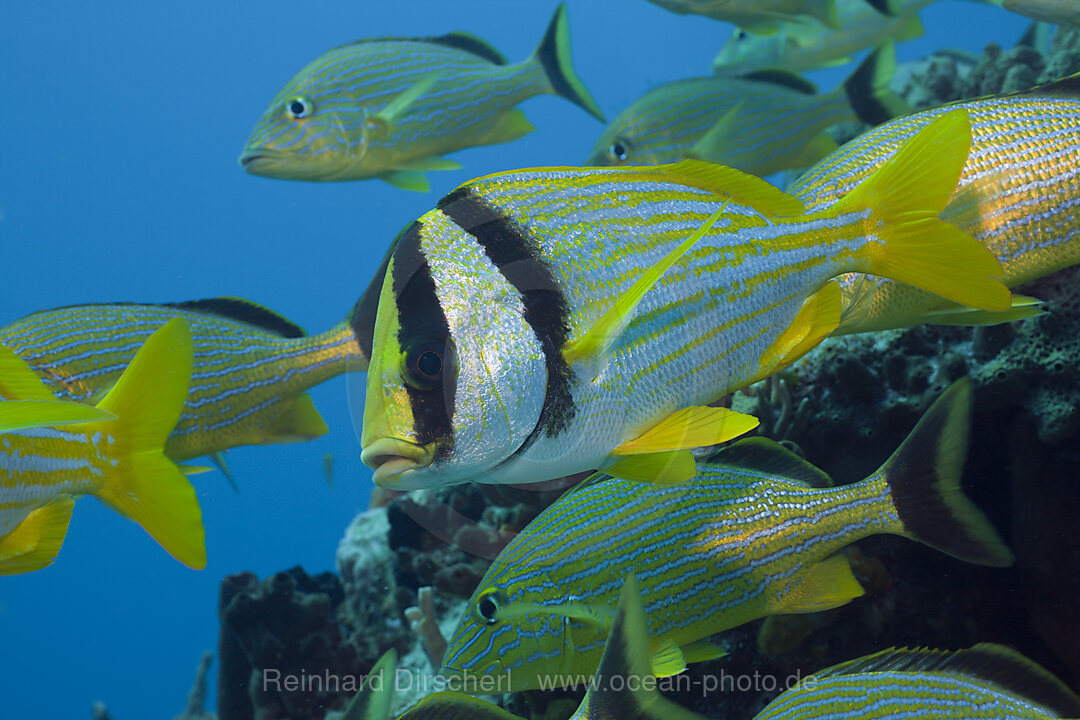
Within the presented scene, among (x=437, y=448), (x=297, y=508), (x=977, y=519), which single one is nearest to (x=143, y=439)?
(x=437, y=448)

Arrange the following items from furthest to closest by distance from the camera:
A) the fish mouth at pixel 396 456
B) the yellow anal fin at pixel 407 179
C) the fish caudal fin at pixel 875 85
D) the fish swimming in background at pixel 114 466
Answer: the yellow anal fin at pixel 407 179, the fish caudal fin at pixel 875 85, the fish swimming in background at pixel 114 466, the fish mouth at pixel 396 456

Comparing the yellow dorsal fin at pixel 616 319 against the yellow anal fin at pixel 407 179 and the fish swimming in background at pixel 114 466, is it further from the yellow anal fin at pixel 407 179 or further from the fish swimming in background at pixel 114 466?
the yellow anal fin at pixel 407 179

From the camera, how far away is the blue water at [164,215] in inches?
1694

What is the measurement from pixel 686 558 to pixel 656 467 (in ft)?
2.51

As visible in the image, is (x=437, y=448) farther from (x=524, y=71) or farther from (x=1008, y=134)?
(x=524, y=71)

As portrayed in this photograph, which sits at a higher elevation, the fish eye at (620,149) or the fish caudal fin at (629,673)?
the fish eye at (620,149)

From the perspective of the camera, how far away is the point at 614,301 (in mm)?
1214

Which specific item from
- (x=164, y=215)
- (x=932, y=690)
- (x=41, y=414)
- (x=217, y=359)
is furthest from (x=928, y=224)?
(x=164, y=215)

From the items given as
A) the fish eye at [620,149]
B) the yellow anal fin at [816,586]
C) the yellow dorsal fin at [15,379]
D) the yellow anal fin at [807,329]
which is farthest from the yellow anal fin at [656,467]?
the fish eye at [620,149]

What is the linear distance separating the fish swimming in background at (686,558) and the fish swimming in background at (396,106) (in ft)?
8.50

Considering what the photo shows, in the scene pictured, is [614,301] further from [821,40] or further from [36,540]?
[821,40]

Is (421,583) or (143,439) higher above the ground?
(143,439)

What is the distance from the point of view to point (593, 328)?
1126mm

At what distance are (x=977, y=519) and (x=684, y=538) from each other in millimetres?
805
